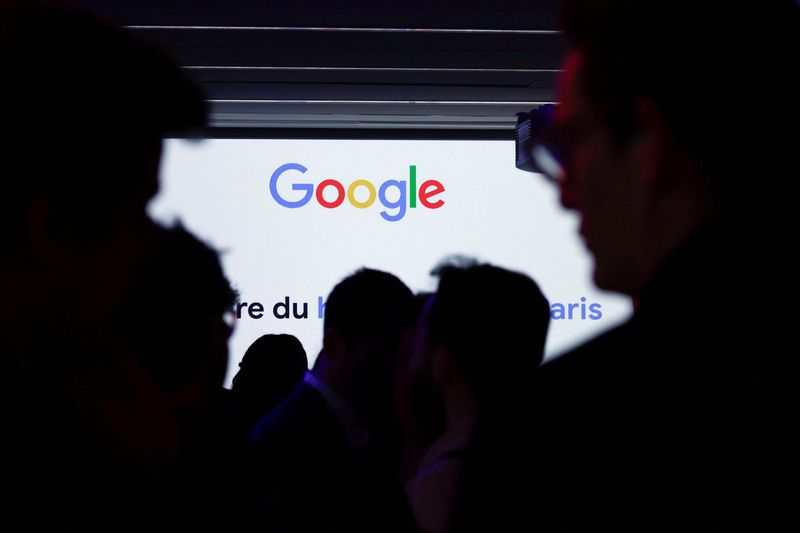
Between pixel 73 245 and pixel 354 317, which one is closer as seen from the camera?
pixel 73 245

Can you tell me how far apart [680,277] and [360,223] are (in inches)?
230

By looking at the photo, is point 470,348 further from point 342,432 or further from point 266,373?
point 266,373

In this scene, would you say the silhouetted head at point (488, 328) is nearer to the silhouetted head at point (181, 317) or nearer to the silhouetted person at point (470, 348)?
the silhouetted person at point (470, 348)

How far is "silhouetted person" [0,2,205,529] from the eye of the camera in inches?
24.4

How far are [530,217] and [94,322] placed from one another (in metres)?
5.91

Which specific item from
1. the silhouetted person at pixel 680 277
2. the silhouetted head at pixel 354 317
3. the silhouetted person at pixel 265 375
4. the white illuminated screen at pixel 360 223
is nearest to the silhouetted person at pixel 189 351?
the silhouetted person at pixel 680 277

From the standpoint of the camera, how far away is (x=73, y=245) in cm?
64

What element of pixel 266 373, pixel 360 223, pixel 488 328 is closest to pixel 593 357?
pixel 488 328

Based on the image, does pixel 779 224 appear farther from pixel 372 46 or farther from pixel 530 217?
pixel 530 217

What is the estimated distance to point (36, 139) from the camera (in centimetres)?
62

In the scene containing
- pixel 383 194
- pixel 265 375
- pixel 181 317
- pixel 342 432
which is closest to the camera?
pixel 181 317

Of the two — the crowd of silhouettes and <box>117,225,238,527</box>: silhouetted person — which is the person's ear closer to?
<box>117,225,238,527</box>: silhouetted person

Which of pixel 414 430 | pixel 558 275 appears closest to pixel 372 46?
pixel 558 275

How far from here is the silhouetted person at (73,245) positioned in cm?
62
